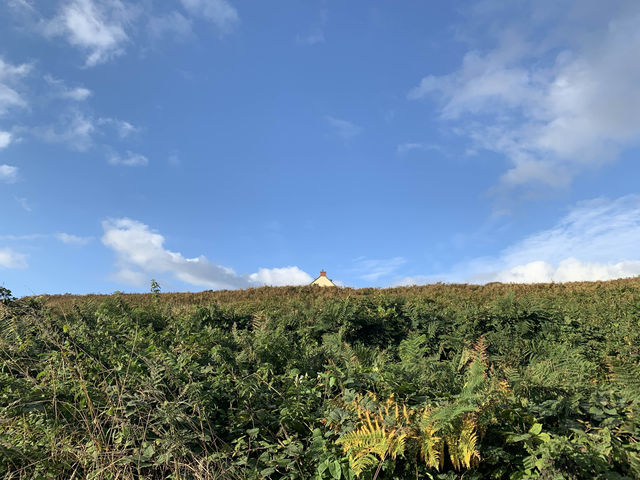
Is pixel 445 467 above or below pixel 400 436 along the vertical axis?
below

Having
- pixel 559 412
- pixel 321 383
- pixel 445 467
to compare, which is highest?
pixel 321 383

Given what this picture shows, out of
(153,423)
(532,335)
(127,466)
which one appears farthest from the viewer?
(532,335)

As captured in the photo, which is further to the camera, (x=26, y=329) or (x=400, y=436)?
(x=26, y=329)

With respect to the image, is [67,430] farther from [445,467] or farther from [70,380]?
[445,467]

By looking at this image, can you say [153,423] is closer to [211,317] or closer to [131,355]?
[131,355]

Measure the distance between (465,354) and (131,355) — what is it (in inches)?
144

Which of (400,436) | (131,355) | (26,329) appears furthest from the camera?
(26,329)

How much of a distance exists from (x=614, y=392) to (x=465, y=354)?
141 centimetres

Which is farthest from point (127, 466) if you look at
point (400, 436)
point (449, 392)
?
point (449, 392)

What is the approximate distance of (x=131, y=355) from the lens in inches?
174

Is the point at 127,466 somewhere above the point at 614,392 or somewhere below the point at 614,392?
below

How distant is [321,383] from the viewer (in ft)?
12.6

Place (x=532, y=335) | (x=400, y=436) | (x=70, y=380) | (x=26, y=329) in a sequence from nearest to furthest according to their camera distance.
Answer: (x=400, y=436) < (x=70, y=380) < (x=26, y=329) < (x=532, y=335)

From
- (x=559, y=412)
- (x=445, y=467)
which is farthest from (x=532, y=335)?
(x=445, y=467)
